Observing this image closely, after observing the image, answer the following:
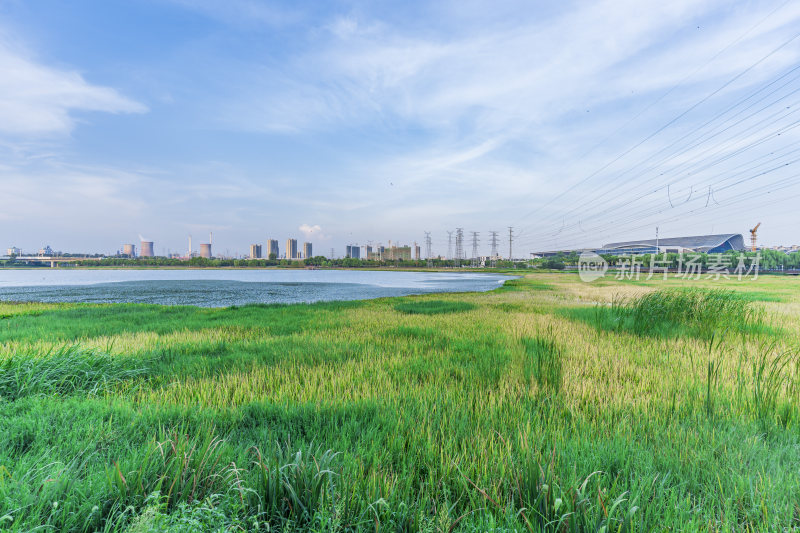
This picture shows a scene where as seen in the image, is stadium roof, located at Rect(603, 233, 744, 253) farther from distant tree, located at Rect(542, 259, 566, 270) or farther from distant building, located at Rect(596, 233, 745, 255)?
distant tree, located at Rect(542, 259, 566, 270)

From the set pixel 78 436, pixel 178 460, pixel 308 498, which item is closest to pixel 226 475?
pixel 178 460

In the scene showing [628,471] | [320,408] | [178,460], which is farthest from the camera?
[320,408]

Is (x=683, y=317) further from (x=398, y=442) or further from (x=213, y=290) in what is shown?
(x=213, y=290)

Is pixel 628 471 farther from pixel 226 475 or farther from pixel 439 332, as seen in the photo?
pixel 439 332

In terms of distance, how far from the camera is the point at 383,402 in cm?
304

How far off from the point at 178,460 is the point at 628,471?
2.65 m

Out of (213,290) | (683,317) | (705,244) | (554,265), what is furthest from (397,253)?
(683,317)
